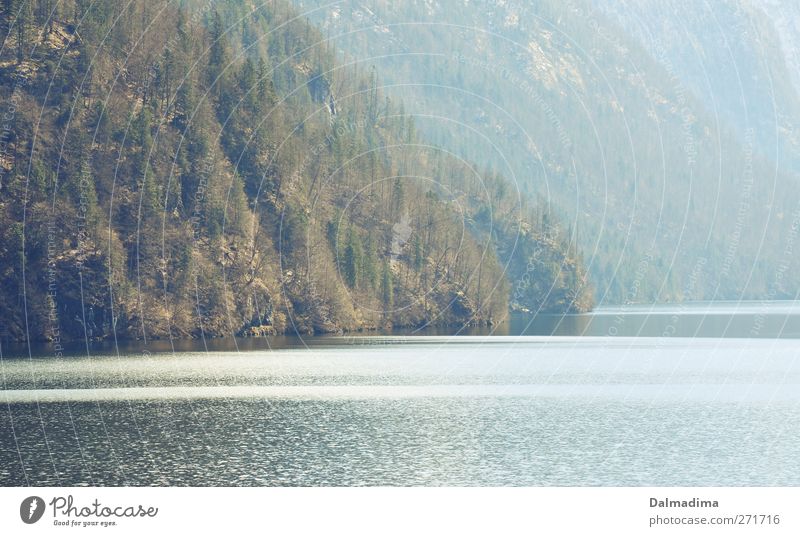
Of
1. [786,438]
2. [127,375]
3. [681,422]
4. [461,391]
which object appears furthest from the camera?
[127,375]

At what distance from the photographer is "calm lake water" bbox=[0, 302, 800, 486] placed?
2450 inches

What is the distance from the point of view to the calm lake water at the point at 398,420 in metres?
62.2

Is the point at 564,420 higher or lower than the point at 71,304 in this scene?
lower

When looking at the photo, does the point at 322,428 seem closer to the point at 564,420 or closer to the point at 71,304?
the point at 564,420

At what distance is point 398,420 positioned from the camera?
267 feet

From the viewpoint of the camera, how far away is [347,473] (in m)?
62.0

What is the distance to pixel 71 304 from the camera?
594ft

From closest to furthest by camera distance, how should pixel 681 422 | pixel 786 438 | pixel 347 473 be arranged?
pixel 347 473
pixel 786 438
pixel 681 422
